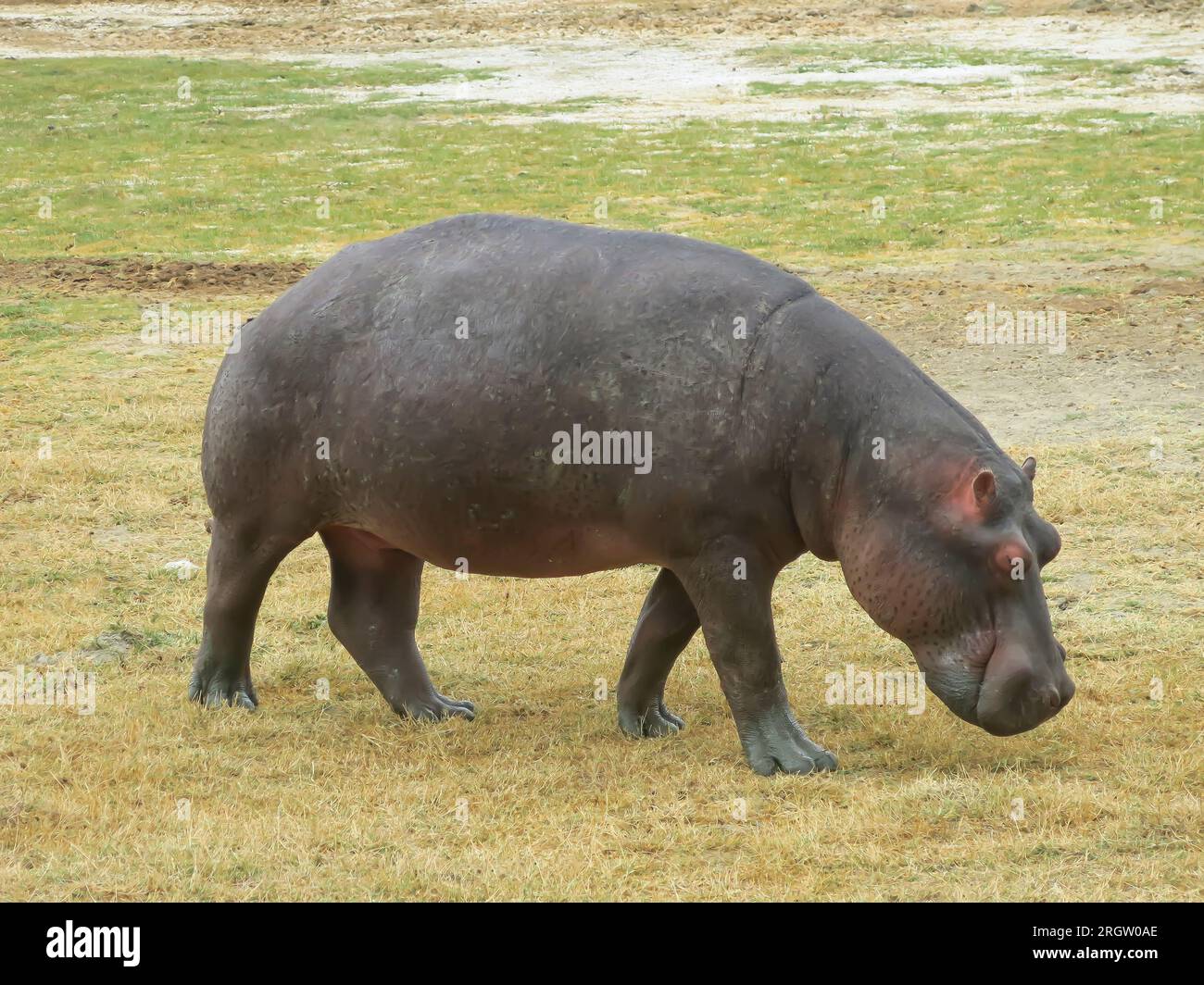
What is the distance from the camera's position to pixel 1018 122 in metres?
26.0

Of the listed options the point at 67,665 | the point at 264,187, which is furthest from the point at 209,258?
the point at 67,665

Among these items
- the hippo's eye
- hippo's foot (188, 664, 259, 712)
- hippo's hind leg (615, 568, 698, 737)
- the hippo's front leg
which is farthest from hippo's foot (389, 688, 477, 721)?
the hippo's eye

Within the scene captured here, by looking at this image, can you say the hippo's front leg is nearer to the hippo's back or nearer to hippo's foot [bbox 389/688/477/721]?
the hippo's back

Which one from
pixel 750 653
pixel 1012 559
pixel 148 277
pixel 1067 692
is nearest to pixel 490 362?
pixel 750 653

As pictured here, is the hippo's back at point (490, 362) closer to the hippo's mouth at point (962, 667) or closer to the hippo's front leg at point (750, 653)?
the hippo's front leg at point (750, 653)

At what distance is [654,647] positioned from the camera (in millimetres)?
6699

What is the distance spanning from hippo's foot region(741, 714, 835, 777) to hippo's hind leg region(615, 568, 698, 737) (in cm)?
50

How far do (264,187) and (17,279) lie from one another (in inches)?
249

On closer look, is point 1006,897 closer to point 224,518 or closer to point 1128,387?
point 224,518

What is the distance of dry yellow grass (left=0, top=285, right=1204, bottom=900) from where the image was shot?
5.31m

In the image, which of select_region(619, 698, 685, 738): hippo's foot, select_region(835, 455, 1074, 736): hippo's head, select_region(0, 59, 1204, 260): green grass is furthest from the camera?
select_region(0, 59, 1204, 260): green grass

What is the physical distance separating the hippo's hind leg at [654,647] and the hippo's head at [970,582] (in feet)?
3.01

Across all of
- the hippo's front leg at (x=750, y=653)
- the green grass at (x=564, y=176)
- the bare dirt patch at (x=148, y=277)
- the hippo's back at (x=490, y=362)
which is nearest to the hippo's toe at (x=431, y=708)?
the hippo's back at (x=490, y=362)

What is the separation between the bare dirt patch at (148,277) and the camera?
16.8 meters
